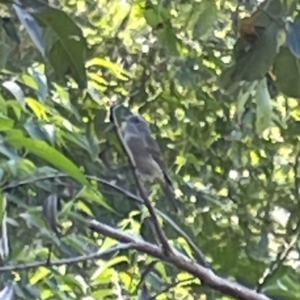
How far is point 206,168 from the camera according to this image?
2021 millimetres

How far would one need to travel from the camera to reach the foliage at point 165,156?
0.94 meters

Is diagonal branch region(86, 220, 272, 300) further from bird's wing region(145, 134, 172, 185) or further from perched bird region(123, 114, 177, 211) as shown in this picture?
bird's wing region(145, 134, 172, 185)

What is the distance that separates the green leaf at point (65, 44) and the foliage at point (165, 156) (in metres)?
0.21

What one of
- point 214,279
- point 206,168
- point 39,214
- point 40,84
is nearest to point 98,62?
point 40,84

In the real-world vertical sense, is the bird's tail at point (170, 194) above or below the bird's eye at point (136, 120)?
below

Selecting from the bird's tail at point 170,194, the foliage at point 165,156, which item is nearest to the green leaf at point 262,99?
the foliage at point 165,156

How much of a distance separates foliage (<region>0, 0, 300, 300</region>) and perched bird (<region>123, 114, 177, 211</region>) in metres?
0.05

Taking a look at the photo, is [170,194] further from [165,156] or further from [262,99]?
[262,99]

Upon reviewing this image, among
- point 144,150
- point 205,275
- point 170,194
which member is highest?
point 205,275

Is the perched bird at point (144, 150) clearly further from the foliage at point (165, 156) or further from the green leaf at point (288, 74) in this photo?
the green leaf at point (288, 74)

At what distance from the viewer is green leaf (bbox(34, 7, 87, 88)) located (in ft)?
1.68

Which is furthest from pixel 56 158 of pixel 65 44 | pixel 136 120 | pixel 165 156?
pixel 165 156

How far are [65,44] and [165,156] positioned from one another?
1436 mm

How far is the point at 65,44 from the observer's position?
523 mm
